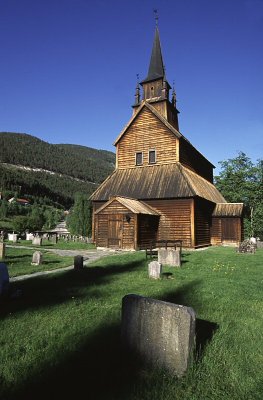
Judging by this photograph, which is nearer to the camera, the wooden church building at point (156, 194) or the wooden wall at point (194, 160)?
the wooden church building at point (156, 194)

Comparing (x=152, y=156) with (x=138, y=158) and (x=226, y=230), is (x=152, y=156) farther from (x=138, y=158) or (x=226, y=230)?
(x=226, y=230)

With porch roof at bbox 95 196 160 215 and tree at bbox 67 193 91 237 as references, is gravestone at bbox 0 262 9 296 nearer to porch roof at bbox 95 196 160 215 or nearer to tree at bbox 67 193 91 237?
porch roof at bbox 95 196 160 215

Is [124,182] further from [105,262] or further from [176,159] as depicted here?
[105,262]

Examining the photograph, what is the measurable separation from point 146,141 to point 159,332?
82.6 ft

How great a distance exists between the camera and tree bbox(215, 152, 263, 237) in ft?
145

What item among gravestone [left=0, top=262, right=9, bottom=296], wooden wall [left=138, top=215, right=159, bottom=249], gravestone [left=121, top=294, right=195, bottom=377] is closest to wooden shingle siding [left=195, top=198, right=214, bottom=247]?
wooden wall [left=138, top=215, right=159, bottom=249]

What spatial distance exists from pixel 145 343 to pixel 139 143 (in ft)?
83.4

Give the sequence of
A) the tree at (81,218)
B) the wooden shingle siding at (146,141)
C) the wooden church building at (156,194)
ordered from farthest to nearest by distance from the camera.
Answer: the tree at (81,218)
the wooden shingle siding at (146,141)
the wooden church building at (156,194)

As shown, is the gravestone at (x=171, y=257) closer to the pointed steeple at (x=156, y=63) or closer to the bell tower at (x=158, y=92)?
the bell tower at (x=158, y=92)

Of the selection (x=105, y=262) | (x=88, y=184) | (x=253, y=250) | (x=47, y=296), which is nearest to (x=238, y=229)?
(x=253, y=250)

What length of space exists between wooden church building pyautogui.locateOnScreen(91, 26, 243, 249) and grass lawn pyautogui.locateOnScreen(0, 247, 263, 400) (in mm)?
14053

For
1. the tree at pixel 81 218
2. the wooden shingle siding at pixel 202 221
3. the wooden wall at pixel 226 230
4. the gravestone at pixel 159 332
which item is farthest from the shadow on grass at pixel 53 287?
the tree at pixel 81 218

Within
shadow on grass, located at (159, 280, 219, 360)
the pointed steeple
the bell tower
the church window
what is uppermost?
the pointed steeple

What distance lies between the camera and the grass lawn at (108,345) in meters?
3.75
